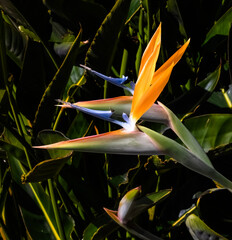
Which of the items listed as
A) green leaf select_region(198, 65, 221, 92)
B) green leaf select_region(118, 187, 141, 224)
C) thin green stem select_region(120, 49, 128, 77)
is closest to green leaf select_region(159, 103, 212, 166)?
green leaf select_region(118, 187, 141, 224)

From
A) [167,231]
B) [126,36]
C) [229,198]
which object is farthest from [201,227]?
[126,36]

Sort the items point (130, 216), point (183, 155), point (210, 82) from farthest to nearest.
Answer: point (210, 82) → point (130, 216) → point (183, 155)

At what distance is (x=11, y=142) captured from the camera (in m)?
1.14

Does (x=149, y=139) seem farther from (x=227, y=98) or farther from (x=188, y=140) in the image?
(x=227, y=98)

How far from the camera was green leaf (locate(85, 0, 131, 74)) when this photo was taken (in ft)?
3.24

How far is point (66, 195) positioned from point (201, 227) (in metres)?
0.48

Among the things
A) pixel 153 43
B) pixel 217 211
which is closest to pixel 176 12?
pixel 217 211

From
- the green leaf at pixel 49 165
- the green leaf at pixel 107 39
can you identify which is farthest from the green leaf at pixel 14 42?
the green leaf at pixel 49 165

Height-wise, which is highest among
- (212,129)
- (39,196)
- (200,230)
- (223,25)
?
(223,25)

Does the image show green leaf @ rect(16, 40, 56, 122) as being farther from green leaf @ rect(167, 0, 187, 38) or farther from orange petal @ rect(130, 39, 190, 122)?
orange petal @ rect(130, 39, 190, 122)

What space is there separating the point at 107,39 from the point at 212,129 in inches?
13.2

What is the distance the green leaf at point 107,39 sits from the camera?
99cm

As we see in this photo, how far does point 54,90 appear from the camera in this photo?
1011 millimetres

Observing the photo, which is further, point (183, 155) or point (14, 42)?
point (14, 42)
